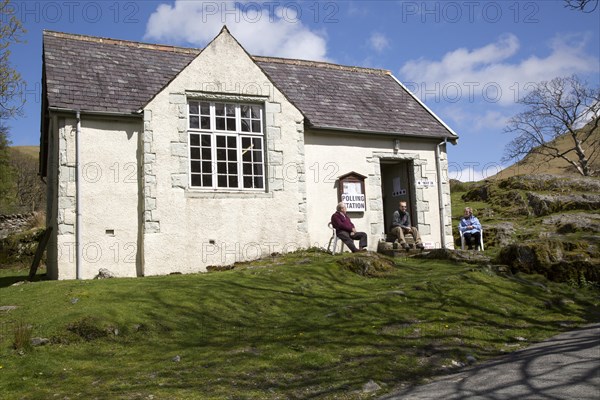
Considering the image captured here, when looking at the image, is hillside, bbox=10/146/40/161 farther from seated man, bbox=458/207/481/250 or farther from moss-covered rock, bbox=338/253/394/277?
moss-covered rock, bbox=338/253/394/277

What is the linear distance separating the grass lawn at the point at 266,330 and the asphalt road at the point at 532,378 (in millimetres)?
478

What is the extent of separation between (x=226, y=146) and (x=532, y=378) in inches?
414

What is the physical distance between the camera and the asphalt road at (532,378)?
4.81 meters

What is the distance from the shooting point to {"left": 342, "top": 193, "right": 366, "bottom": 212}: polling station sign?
15.8 meters

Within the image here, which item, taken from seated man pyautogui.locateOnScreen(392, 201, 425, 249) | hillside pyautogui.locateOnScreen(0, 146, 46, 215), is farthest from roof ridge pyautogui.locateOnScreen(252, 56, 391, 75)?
hillside pyautogui.locateOnScreen(0, 146, 46, 215)

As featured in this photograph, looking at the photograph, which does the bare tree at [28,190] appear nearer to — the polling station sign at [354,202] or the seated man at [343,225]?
the polling station sign at [354,202]

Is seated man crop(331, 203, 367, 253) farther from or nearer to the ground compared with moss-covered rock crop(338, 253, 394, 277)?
farther from the ground

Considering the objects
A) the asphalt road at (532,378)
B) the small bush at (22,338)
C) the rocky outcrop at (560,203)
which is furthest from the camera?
the rocky outcrop at (560,203)

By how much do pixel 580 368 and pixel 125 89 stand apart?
1262 cm

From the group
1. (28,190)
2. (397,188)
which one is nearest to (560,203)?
(397,188)

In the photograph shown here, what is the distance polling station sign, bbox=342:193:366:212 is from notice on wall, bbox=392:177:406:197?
2.12 metres

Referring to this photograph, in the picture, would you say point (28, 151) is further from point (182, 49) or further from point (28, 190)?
point (182, 49)

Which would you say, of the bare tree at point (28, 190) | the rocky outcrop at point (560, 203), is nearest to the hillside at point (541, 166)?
the rocky outcrop at point (560, 203)

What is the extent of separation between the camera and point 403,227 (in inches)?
616
